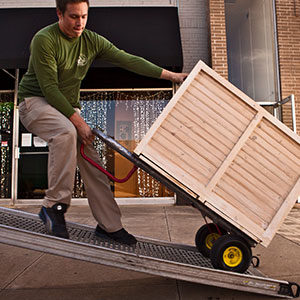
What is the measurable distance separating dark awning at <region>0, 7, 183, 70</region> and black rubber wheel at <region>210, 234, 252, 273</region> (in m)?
4.92

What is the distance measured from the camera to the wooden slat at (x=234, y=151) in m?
2.41

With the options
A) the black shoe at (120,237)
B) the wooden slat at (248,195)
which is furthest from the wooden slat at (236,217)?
the black shoe at (120,237)

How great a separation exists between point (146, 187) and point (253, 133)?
5720mm

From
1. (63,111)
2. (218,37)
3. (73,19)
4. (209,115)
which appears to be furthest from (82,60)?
(218,37)

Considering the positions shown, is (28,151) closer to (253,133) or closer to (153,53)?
(153,53)

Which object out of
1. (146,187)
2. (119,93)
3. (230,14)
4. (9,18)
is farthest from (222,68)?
(9,18)

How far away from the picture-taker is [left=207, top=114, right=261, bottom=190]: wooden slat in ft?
7.90

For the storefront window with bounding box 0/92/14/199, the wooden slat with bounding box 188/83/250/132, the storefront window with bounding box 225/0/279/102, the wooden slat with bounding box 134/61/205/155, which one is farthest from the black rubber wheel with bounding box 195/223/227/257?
the storefront window with bounding box 0/92/14/199

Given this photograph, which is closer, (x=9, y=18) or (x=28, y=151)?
(x=9, y=18)

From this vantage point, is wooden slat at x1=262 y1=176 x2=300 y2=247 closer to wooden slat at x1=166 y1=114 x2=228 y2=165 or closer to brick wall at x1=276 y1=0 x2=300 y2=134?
wooden slat at x1=166 y1=114 x2=228 y2=165

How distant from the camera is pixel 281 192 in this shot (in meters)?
2.50

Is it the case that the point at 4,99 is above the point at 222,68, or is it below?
below

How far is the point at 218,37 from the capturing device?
25.2 feet

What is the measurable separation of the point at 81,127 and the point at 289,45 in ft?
24.4
